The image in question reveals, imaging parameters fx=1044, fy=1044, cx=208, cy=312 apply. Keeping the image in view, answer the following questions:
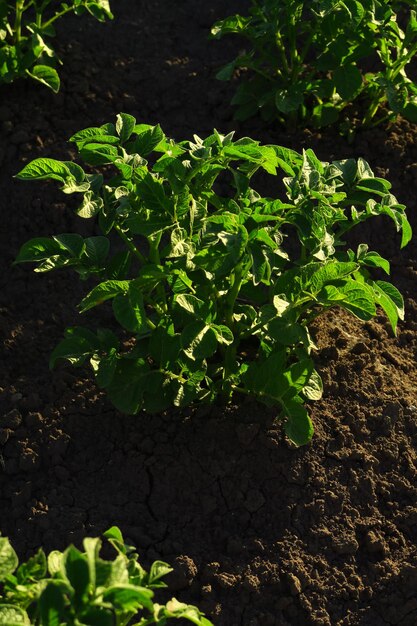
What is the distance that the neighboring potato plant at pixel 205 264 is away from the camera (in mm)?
3082

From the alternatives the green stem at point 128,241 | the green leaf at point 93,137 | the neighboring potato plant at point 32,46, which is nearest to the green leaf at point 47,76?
the neighboring potato plant at point 32,46

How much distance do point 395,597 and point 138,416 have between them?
104cm

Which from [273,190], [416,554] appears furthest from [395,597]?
[273,190]

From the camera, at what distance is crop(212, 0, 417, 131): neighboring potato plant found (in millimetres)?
4191

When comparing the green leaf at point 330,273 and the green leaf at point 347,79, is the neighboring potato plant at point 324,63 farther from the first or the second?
the green leaf at point 330,273

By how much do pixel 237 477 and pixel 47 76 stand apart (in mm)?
2086

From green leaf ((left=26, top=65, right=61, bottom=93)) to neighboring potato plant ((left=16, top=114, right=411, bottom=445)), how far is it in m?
1.30

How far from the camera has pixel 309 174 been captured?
10.4 ft

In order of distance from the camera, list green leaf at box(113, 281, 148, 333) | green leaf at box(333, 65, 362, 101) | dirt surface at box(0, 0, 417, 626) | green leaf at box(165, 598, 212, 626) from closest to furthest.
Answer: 1. green leaf at box(165, 598, 212, 626)
2. green leaf at box(113, 281, 148, 333)
3. dirt surface at box(0, 0, 417, 626)
4. green leaf at box(333, 65, 362, 101)

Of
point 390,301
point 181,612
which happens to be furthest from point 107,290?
point 181,612

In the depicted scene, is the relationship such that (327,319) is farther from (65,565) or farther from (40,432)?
(65,565)

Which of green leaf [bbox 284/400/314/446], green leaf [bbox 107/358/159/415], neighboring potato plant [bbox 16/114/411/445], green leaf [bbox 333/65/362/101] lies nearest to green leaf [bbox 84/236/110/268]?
neighboring potato plant [bbox 16/114/411/445]

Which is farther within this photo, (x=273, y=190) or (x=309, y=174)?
(x=273, y=190)

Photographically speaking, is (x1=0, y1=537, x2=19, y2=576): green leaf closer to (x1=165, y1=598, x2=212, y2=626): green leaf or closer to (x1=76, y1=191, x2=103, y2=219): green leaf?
(x1=165, y1=598, x2=212, y2=626): green leaf
